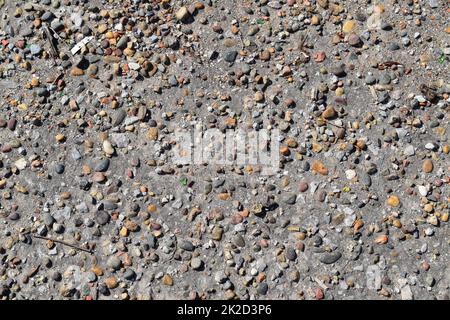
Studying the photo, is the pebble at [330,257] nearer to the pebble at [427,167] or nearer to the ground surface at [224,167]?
the ground surface at [224,167]

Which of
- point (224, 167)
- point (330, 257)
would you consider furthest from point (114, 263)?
point (330, 257)

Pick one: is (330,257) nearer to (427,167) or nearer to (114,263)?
(427,167)

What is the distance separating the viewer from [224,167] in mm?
4000

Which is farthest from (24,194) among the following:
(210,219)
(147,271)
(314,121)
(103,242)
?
(314,121)

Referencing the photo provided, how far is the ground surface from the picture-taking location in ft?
12.5

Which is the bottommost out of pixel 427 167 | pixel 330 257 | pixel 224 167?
pixel 330 257

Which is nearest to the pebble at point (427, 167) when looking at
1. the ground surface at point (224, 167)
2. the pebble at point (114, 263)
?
the ground surface at point (224, 167)

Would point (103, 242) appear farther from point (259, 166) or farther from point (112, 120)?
point (259, 166)

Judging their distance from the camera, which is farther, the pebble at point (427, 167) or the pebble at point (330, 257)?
the pebble at point (427, 167)

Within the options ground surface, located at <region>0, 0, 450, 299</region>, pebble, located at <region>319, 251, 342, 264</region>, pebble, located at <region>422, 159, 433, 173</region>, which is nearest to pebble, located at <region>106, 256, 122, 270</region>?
ground surface, located at <region>0, 0, 450, 299</region>

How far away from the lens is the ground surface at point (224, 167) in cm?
380

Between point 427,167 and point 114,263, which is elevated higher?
point 427,167

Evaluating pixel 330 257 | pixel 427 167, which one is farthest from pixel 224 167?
pixel 427 167

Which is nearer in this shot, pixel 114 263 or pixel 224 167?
pixel 114 263
